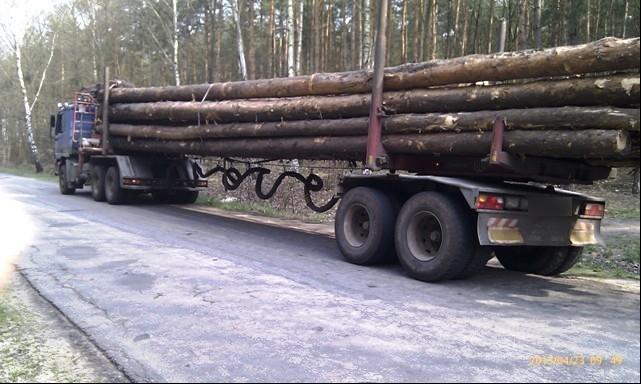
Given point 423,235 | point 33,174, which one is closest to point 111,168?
point 423,235

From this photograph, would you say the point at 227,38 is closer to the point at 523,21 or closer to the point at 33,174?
the point at 33,174

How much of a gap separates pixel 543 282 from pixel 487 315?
2168 millimetres

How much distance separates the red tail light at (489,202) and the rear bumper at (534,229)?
3.1 inches

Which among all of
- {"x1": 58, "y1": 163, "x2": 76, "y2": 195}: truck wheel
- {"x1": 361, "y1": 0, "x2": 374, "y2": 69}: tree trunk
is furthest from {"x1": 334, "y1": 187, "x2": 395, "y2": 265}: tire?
{"x1": 58, "y1": 163, "x2": 76, "y2": 195}: truck wheel

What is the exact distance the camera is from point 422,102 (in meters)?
7.77

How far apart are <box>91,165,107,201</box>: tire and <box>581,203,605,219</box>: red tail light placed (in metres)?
13.7

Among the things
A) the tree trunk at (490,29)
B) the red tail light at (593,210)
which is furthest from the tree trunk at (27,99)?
the red tail light at (593,210)

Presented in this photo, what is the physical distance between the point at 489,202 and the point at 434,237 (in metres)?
1.04

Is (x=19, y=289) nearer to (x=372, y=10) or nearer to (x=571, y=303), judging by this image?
(x=571, y=303)

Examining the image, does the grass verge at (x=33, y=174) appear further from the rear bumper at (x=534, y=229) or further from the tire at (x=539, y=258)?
the rear bumper at (x=534, y=229)

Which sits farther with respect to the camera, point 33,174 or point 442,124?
point 33,174

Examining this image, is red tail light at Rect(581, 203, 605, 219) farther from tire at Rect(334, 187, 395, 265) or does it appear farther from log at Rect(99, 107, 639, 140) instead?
tire at Rect(334, 187, 395, 265)

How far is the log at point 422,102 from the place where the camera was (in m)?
5.67

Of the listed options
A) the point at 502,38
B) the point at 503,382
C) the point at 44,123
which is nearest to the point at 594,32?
the point at 502,38
